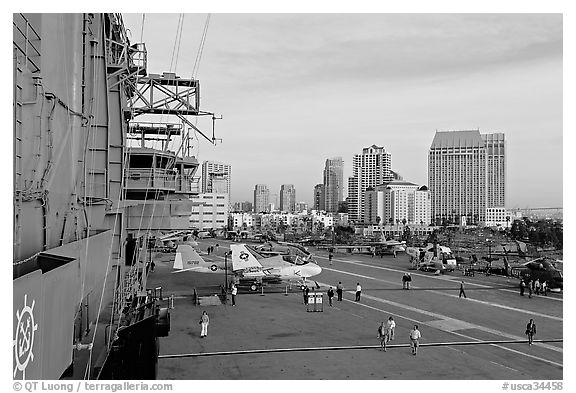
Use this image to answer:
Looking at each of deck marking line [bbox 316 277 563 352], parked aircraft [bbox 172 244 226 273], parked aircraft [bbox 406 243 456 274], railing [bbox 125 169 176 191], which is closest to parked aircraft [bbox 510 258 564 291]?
parked aircraft [bbox 406 243 456 274]

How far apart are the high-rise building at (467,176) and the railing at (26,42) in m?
168

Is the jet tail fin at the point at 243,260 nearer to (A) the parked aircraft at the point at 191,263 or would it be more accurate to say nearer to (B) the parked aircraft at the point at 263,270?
(B) the parked aircraft at the point at 263,270

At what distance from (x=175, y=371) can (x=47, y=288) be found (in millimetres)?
8029

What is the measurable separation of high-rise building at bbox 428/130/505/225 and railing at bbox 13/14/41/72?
16794cm

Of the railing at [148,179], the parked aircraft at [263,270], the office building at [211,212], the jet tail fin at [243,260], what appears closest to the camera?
the railing at [148,179]

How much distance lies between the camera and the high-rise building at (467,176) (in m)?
169

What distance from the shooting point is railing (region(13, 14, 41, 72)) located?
5.62m

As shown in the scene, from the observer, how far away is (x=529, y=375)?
39.4 ft

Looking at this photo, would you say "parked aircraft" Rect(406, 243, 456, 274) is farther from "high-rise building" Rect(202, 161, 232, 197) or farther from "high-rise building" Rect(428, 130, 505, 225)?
"high-rise building" Rect(428, 130, 505, 225)

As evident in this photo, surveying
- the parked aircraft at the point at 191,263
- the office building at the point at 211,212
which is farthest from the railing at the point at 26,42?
the office building at the point at 211,212

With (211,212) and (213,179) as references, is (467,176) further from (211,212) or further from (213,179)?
(213,179)

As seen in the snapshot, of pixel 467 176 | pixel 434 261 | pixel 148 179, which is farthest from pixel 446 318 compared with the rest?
pixel 467 176
